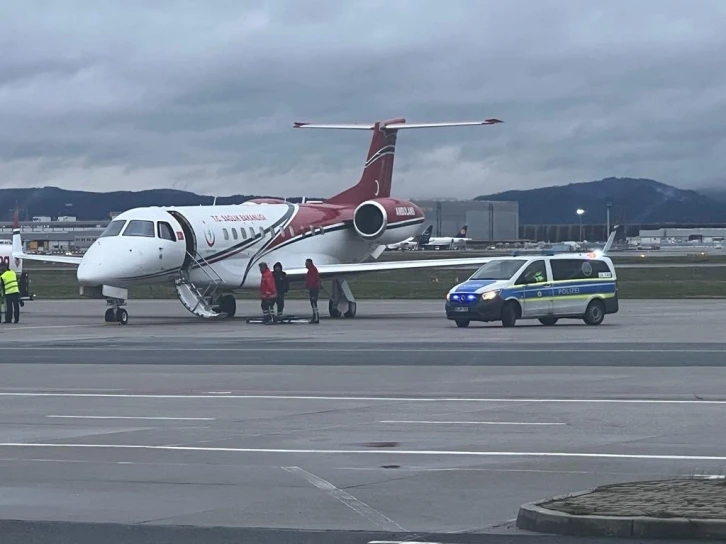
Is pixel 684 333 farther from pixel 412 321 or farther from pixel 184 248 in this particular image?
pixel 184 248

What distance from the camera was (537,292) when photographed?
111ft

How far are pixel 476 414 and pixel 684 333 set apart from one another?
612 inches

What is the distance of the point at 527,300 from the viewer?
110 ft

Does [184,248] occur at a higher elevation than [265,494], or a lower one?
higher

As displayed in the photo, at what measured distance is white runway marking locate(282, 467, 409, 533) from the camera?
356 inches

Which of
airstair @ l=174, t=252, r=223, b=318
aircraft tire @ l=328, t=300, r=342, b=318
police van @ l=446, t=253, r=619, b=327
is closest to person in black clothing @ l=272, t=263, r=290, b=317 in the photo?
airstair @ l=174, t=252, r=223, b=318

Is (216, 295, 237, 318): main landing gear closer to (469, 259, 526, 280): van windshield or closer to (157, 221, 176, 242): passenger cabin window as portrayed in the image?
(157, 221, 176, 242): passenger cabin window

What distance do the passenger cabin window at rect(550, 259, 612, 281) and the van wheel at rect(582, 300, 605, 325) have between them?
719mm

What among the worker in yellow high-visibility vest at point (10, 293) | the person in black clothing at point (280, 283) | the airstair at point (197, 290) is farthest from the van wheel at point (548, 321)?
the worker in yellow high-visibility vest at point (10, 293)

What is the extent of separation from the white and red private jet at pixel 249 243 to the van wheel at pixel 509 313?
4.75m

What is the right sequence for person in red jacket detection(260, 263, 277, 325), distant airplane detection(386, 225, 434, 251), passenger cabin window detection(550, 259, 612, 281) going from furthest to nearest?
distant airplane detection(386, 225, 434, 251)
person in red jacket detection(260, 263, 277, 325)
passenger cabin window detection(550, 259, 612, 281)

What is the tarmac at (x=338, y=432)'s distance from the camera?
9.49 metres

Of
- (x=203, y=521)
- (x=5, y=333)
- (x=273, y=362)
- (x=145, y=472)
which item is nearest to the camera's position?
(x=203, y=521)

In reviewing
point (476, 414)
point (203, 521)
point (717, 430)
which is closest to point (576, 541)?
point (203, 521)
